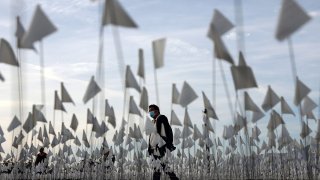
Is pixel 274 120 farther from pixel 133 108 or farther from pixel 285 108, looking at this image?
pixel 133 108

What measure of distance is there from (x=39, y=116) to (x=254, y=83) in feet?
21.4

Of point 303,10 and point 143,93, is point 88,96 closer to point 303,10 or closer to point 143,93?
point 143,93

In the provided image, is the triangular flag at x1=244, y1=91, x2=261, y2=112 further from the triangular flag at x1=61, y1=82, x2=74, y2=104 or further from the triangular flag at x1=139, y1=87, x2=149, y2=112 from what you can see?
the triangular flag at x1=61, y1=82, x2=74, y2=104

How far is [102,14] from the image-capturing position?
26.7ft

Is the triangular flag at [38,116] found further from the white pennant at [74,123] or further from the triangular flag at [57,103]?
the white pennant at [74,123]

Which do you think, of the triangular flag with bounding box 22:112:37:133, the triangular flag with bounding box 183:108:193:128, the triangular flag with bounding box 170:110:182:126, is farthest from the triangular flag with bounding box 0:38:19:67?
the triangular flag with bounding box 183:108:193:128

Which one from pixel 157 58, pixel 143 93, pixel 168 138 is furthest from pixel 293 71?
pixel 143 93

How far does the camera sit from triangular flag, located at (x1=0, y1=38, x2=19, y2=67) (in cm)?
922

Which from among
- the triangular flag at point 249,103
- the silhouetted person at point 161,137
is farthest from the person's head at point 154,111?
the triangular flag at point 249,103

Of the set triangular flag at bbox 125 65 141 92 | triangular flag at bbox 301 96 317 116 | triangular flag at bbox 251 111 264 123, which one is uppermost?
triangular flag at bbox 125 65 141 92

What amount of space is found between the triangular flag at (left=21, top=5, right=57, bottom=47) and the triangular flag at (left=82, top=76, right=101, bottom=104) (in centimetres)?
214

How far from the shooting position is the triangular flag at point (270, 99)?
11109 millimetres

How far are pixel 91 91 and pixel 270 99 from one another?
4237 millimetres

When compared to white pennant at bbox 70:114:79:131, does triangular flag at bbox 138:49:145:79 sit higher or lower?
higher
